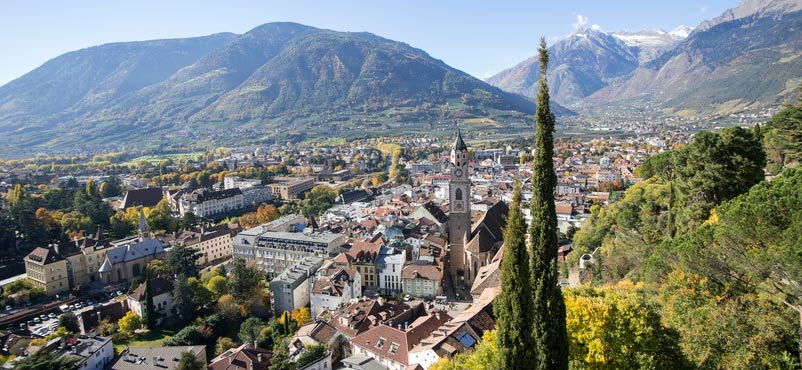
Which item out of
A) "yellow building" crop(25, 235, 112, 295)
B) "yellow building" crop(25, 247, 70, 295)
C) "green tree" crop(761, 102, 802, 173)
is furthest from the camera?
"yellow building" crop(25, 235, 112, 295)

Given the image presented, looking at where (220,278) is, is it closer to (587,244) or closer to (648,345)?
(587,244)

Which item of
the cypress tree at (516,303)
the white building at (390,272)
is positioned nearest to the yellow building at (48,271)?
the white building at (390,272)

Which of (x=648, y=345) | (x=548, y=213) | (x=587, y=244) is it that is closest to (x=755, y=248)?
(x=648, y=345)

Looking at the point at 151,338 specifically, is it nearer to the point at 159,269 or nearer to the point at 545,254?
the point at 159,269

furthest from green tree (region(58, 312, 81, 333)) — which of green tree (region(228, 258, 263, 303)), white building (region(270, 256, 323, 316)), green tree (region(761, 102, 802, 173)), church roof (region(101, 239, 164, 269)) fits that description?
green tree (region(761, 102, 802, 173))

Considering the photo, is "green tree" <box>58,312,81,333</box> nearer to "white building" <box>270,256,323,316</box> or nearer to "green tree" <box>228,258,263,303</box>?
"green tree" <box>228,258,263,303</box>

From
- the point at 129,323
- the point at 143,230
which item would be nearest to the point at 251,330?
the point at 129,323
